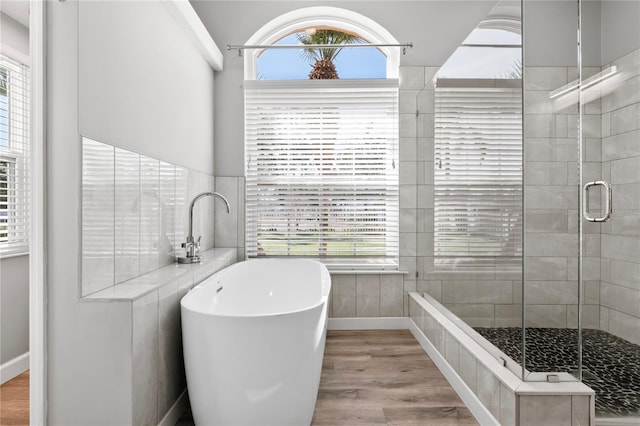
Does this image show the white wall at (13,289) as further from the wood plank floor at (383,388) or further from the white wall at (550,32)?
the white wall at (550,32)

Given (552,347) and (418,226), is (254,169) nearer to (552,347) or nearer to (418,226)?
(418,226)

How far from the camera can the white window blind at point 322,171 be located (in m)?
3.20

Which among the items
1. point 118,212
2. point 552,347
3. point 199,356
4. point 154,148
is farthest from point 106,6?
point 552,347

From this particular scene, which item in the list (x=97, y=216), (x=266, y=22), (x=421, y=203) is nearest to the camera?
(x=97, y=216)

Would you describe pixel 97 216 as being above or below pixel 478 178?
below

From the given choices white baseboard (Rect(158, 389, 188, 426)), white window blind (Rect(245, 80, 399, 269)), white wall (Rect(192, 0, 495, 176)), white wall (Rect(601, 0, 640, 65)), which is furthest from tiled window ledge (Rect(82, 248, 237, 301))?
white wall (Rect(601, 0, 640, 65))

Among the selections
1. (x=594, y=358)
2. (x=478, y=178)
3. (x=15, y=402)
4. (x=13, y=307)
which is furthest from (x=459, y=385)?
(x=13, y=307)

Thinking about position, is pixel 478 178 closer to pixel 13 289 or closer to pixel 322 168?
pixel 322 168

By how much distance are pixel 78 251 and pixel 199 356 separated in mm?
633

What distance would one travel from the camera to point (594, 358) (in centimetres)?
205

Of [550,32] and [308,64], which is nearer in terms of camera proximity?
[550,32]

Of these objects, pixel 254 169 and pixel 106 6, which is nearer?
pixel 106 6

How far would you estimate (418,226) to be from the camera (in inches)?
123

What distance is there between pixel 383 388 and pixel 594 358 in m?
1.21
